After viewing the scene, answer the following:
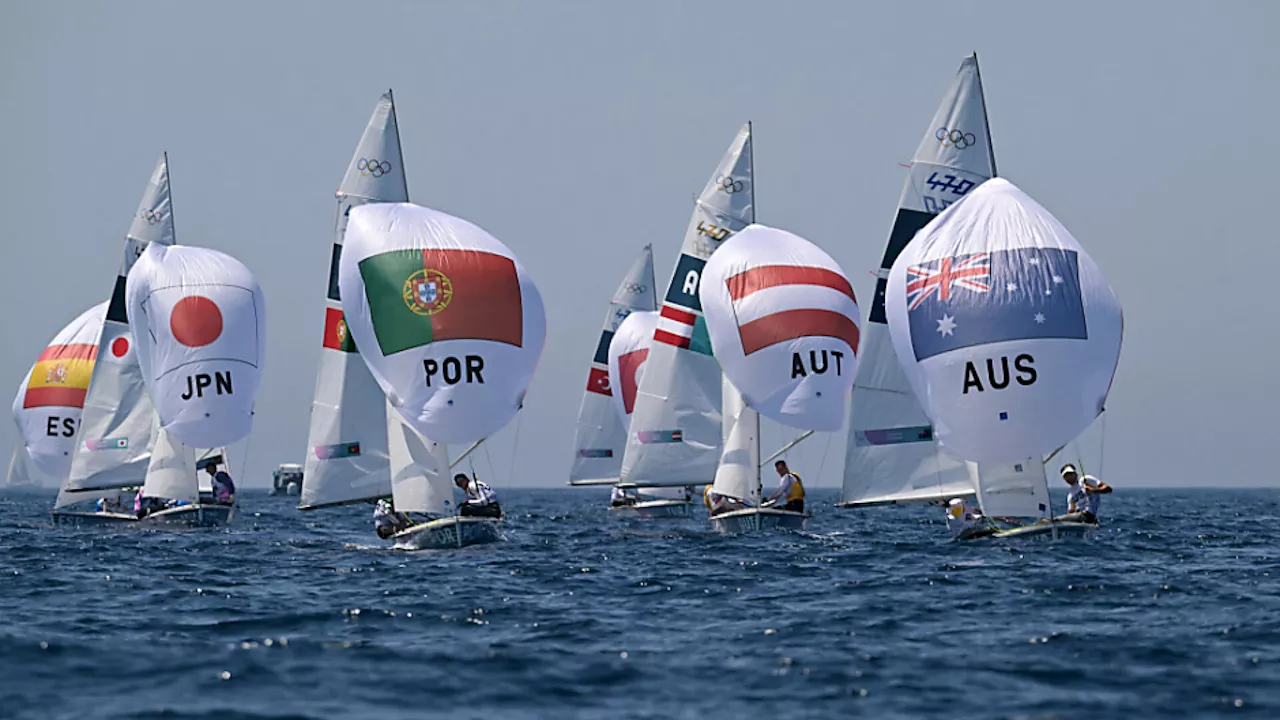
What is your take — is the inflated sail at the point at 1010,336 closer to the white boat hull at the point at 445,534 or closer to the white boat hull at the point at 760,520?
the white boat hull at the point at 760,520

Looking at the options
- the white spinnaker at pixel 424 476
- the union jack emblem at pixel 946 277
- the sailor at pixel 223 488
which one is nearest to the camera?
the union jack emblem at pixel 946 277

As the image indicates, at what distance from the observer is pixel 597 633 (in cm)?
1672

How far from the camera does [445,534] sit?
27875 mm

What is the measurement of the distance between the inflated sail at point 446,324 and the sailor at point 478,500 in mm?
2294

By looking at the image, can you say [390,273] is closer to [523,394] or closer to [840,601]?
[523,394]

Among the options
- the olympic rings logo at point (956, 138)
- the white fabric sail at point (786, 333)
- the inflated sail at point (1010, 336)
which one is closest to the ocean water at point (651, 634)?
the inflated sail at point (1010, 336)

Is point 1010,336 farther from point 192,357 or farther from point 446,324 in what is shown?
point 192,357

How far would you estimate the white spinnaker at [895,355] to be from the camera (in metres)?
30.9

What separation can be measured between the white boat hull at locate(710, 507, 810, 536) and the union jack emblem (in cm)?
861

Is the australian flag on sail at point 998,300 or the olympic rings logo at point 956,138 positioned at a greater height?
the olympic rings logo at point 956,138

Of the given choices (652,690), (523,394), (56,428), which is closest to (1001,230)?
(523,394)

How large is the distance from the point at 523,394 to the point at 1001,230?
886 centimetres

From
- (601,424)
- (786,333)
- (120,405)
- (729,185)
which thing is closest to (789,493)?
(786,333)

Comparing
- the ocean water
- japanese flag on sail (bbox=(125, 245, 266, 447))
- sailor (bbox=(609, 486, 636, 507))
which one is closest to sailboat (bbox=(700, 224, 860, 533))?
the ocean water
